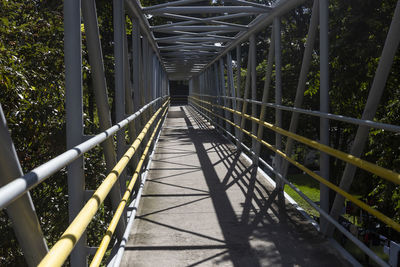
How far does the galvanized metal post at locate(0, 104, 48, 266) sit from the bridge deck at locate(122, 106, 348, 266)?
1986mm

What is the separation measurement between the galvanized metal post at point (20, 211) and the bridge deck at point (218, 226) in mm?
1986

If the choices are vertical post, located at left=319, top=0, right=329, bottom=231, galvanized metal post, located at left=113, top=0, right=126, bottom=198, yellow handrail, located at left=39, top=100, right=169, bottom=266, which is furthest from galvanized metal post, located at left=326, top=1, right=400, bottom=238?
galvanized metal post, located at left=113, top=0, right=126, bottom=198

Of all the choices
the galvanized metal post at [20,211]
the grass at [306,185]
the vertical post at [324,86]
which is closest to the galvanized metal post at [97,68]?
the galvanized metal post at [20,211]

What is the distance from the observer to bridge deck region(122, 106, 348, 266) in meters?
3.97

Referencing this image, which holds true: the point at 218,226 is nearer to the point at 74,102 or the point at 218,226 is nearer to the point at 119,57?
the point at 119,57

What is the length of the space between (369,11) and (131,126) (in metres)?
4.57

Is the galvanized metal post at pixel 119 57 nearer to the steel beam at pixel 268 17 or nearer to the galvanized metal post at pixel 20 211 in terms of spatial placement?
the steel beam at pixel 268 17

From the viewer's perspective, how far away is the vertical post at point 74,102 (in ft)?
8.55

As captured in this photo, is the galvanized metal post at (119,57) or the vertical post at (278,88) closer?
the galvanized metal post at (119,57)

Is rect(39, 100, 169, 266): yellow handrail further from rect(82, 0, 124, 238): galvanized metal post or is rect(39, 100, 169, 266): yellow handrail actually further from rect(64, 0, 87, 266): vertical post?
rect(82, 0, 124, 238): galvanized metal post

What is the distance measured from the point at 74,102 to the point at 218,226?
8.59ft

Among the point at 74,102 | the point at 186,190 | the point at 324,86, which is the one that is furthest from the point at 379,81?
the point at 186,190

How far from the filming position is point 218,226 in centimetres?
486

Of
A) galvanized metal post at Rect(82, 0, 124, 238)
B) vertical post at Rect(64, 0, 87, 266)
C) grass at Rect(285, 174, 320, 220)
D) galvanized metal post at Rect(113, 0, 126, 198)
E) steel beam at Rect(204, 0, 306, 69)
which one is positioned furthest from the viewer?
grass at Rect(285, 174, 320, 220)
